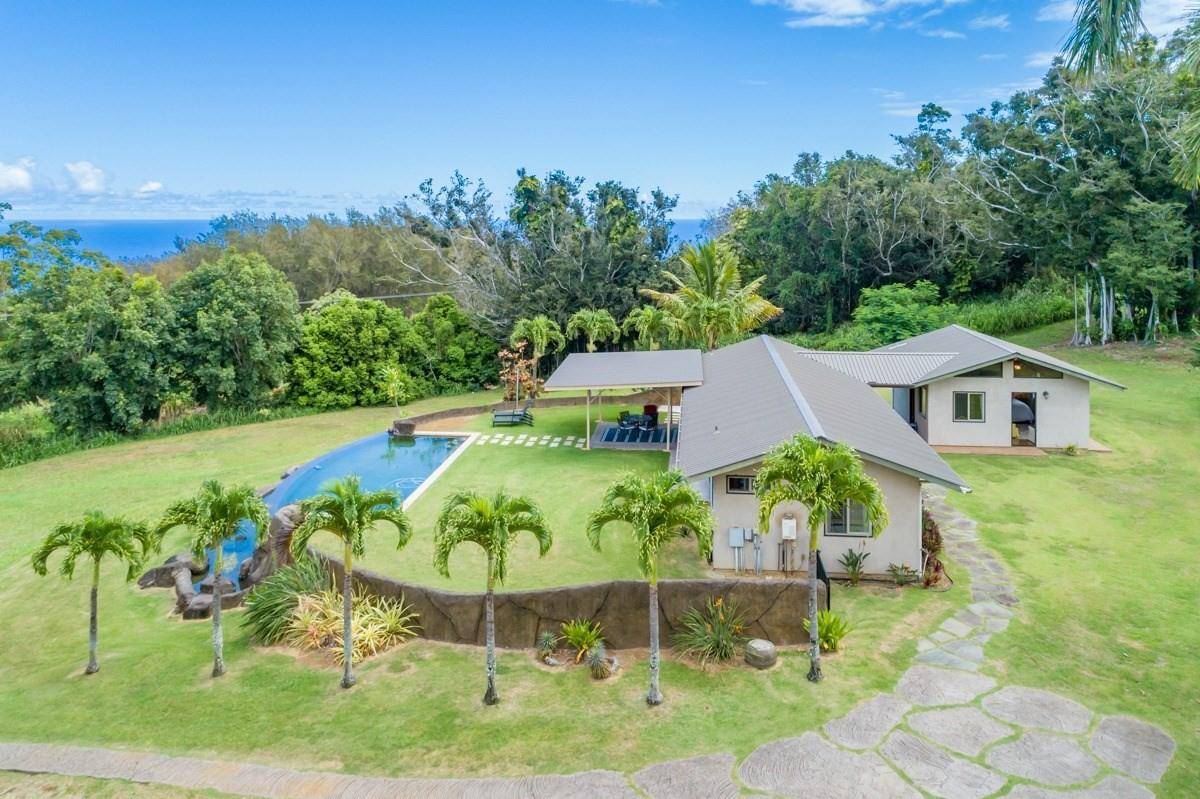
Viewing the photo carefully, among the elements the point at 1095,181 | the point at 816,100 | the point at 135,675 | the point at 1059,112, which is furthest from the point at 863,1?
the point at 135,675

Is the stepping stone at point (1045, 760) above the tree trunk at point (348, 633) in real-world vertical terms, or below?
below

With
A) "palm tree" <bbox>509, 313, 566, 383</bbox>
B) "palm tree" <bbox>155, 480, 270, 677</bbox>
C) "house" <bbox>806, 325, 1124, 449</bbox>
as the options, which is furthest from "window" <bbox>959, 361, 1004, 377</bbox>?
"palm tree" <bbox>155, 480, 270, 677</bbox>

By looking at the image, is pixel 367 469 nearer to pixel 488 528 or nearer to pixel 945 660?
pixel 488 528

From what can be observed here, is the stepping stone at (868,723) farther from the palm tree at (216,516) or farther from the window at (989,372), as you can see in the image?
the window at (989,372)

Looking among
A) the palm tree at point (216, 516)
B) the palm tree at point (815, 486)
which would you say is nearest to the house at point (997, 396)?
the palm tree at point (815, 486)

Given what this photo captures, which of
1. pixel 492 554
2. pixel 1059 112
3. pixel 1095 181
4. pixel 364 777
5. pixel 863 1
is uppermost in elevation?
pixel 863 1

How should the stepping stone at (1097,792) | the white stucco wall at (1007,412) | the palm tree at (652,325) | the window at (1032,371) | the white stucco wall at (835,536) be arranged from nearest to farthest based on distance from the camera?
the stepping stone at (1097,792)
the white stucco wall at (835,536)
the window at (1032,371)
the white stucco wall at (1007,412)
the palm tree at (652,325)

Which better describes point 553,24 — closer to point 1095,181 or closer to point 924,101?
point 924,101
